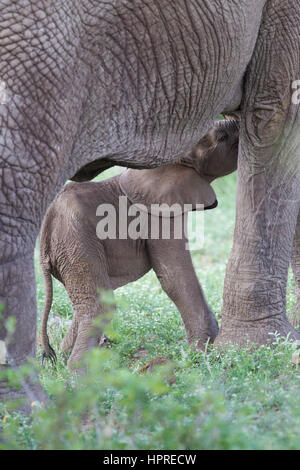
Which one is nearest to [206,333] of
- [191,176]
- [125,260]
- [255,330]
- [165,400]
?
[255,330]

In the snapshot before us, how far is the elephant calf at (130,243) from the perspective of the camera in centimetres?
389

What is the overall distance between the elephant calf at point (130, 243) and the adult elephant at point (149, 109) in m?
0.37

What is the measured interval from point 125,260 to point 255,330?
80cm

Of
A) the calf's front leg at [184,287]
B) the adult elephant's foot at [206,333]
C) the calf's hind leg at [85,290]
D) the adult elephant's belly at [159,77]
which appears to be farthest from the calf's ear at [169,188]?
the adult elephant's belly at [159,77]

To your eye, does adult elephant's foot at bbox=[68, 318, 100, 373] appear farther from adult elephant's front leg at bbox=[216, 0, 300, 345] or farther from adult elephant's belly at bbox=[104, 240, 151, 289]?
adult elephant's front leg at bbox=[216, 0, 300, 345]

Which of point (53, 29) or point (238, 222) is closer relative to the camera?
point (53, 29)

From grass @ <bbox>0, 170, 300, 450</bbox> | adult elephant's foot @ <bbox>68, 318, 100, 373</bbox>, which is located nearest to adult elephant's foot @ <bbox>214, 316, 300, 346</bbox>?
grass @ <bbox>0, 170, 300, 450</bbox>

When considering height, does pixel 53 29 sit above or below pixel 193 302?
above

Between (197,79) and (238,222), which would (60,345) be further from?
(197,79)

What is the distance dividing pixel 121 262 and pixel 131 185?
1.23 ft

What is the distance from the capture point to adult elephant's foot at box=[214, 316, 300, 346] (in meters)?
3.61

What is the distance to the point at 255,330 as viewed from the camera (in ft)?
11.9
